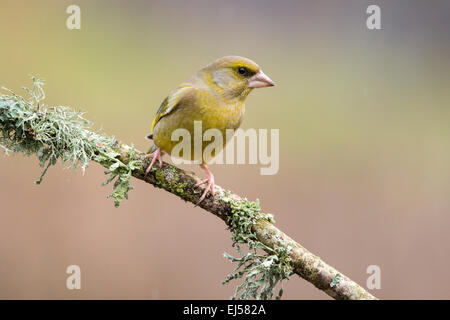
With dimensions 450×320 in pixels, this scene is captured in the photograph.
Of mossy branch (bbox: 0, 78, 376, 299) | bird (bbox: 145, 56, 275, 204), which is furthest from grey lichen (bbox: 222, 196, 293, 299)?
bird (bbox: 145, 56, 275, 204)

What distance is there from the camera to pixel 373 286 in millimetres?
4750

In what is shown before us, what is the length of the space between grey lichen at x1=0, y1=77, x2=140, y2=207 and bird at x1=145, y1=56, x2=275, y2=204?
0.40 metres

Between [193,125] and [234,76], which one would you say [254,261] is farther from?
[234,76]

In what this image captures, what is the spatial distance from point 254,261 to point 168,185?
0.51m

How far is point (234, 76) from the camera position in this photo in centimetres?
274

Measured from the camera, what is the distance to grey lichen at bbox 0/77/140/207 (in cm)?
204

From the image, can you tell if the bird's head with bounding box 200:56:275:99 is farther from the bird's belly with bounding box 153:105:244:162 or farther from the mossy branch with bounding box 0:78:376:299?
the mossy branch with bounding box 0:78:376:299

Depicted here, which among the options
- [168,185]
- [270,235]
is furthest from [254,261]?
[168,185]

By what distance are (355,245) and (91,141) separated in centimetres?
331

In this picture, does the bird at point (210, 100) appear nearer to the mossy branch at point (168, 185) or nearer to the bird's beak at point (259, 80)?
the bird's beak at point (259, 80)

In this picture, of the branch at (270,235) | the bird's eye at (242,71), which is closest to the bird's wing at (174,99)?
the bird's eye at (242,71)
